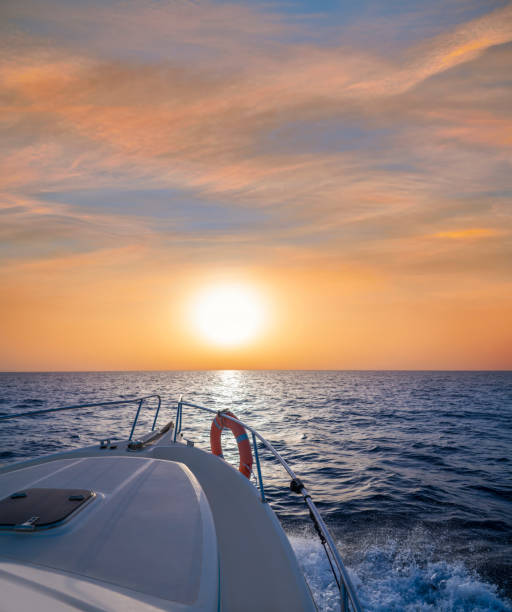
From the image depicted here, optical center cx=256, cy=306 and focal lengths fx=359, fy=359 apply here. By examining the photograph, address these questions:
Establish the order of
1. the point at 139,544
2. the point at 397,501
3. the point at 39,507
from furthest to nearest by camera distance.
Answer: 1. the point at 397,501
2. the point at 39,507
3. the point at 139,544

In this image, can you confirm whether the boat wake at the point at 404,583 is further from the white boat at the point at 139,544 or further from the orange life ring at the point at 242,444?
the white boat at the point at 139,544

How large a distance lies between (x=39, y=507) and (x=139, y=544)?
0.80 metres

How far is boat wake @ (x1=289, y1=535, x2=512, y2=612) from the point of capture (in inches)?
168

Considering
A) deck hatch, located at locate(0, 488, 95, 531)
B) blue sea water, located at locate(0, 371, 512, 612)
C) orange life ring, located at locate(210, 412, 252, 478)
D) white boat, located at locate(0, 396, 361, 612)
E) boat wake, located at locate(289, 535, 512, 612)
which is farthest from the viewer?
orange life ring, located at locate(210, 412, 252, 478)

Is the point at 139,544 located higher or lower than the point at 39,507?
lower

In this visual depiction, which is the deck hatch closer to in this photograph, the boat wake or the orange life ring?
the orange life ring

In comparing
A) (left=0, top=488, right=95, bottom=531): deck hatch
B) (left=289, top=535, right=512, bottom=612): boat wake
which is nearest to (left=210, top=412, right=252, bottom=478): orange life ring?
(left=289, top=535, right=512, bottom=612): boat wake

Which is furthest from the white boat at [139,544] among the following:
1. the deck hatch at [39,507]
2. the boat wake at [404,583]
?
the boat wake at [404,583]

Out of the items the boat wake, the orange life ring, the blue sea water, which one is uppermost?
the orange life ring

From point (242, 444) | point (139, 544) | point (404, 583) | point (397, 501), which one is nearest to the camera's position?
point (139, 544)


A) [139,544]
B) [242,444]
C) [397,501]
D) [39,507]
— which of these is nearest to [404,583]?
[242,444]

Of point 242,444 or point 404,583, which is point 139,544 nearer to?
point 242,444

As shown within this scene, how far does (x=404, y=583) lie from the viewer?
15.3 feet

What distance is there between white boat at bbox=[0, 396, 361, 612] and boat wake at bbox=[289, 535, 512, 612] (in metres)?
1.84
